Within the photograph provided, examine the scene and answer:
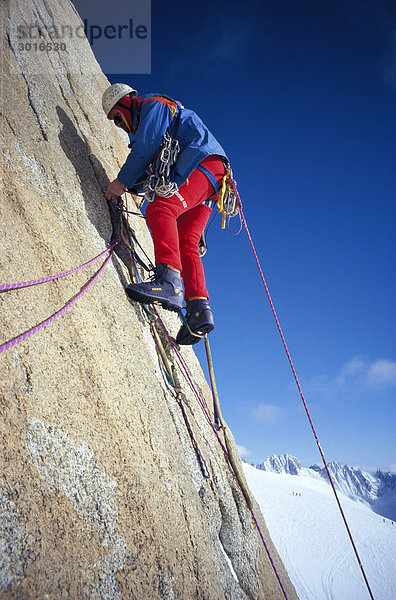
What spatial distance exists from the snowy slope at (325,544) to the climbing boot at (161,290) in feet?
112

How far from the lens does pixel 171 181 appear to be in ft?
10.7

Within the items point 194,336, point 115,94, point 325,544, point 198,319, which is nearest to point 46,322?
point 198,319

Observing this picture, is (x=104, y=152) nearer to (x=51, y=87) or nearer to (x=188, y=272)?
(x=51, y=87)

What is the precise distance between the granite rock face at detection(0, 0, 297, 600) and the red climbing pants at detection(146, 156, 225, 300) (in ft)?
1.77

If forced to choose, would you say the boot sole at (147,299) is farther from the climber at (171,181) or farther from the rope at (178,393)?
the rope at (178,393)

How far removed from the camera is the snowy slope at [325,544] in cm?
3042

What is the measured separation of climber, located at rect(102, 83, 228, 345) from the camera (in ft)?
10.3

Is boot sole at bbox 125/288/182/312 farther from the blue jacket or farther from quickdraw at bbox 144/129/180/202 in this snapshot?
the blue jacket

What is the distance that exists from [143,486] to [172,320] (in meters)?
2.46

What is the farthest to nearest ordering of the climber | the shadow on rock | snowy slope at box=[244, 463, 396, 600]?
1. snowy slope at box=[244, 463, 396, 600]
2. the shadow on rock
3. the climber

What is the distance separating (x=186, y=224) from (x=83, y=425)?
2553 mm

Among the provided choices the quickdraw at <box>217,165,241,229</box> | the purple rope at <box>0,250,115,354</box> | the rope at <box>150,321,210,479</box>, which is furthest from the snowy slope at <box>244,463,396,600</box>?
the purple rope at <box>0,250,115,354</box>

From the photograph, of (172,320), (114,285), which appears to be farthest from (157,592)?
(172,320)

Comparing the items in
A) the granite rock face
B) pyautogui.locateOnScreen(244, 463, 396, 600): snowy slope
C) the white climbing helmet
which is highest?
the white climbing helmet
